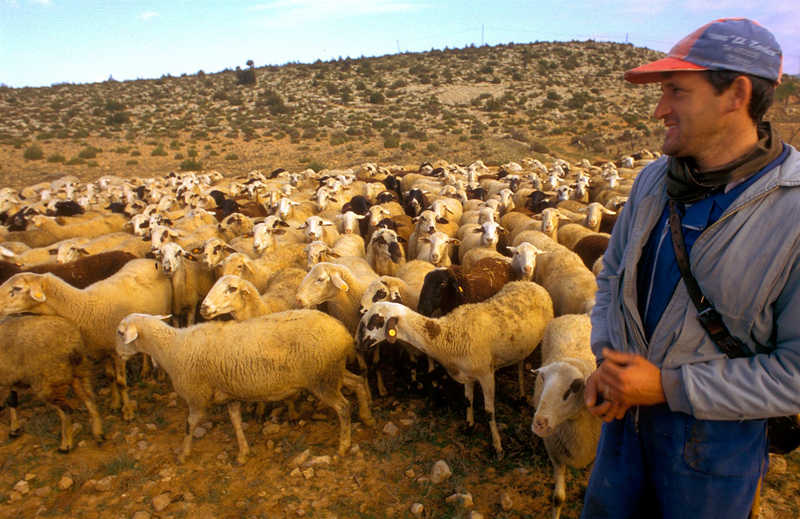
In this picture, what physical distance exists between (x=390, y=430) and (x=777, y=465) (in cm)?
348

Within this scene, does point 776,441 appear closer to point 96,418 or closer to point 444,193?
point 96,418

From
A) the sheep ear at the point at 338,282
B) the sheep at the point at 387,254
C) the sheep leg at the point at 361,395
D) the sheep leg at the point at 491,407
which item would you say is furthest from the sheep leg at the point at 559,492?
the sheep at the point at 387,254

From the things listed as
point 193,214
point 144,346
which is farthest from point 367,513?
point 193,214

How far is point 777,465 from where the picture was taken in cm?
397

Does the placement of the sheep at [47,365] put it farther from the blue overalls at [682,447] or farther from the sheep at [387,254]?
the blue overalls at [682,447]

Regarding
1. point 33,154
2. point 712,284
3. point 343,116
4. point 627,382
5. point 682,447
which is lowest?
point 682,447

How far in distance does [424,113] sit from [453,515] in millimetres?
34620

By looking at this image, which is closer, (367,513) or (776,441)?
(776,441)

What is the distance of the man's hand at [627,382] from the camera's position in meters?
1.53

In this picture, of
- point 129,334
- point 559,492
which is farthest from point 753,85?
point 129,334

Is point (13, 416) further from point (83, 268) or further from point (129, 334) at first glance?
point (83, 268)

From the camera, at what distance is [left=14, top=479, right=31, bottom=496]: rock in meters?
4.04

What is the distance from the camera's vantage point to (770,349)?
4.83 feet

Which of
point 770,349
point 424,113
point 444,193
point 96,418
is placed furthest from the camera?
point 424,113
